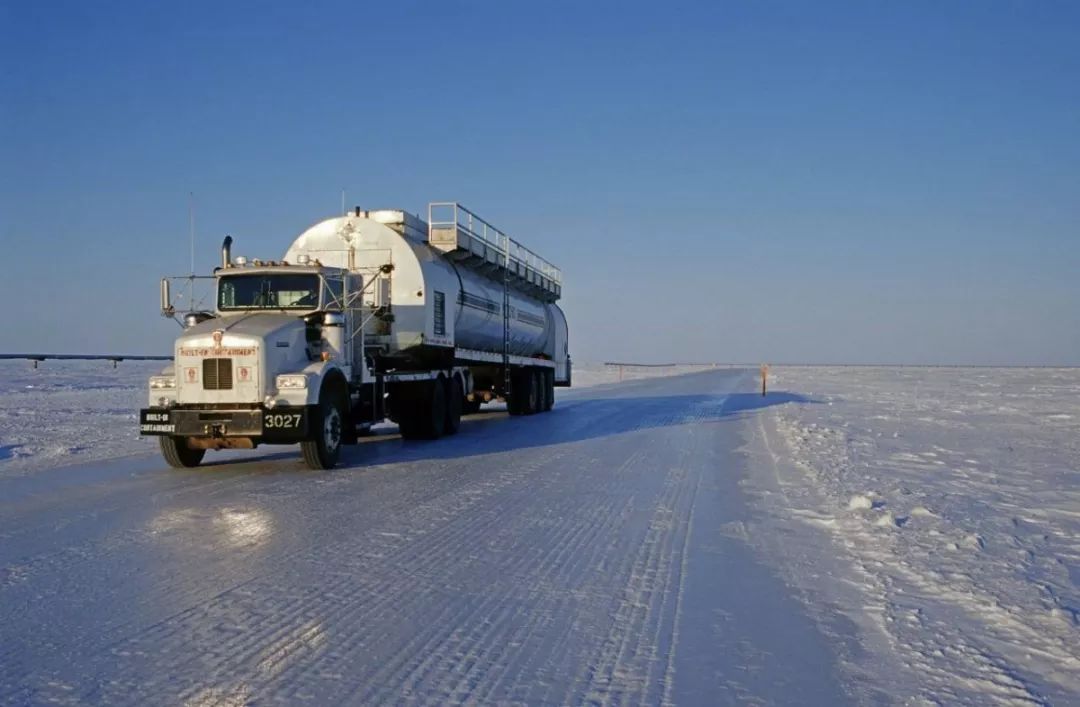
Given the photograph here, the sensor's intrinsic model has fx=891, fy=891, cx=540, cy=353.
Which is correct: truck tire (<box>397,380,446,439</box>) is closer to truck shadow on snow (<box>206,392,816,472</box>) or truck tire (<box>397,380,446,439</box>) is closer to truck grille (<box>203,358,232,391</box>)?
truck shadow on snow (<box>206,392,816,472</box>)

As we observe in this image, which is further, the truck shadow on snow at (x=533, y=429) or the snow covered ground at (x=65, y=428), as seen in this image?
the truck shadow on snow at (x=533, y=429)

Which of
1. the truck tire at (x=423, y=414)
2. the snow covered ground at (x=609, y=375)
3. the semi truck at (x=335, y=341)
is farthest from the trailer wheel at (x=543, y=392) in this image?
the snow covered ground at (x=609, y=375)

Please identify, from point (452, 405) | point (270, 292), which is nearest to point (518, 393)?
point (452, 405)

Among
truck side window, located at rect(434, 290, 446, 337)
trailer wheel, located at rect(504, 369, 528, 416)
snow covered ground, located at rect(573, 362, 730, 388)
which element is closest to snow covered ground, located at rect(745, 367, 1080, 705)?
truck side window, located at rect(434, 290, 446, 337)

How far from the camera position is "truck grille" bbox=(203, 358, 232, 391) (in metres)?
11.4

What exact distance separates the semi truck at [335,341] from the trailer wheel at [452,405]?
39 mm

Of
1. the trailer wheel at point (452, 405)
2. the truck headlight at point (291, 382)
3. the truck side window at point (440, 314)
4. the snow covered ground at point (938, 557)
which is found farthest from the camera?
the trailer wheel at point (452, 405)

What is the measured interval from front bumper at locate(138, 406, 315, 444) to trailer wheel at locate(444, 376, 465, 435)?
5.83 meters

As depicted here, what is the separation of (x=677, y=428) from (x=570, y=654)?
14262mm

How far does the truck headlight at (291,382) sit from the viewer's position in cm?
1135

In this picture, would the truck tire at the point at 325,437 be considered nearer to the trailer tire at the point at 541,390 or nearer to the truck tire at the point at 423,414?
the truck tire at the point at 423,414

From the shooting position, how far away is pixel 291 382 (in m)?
11.4

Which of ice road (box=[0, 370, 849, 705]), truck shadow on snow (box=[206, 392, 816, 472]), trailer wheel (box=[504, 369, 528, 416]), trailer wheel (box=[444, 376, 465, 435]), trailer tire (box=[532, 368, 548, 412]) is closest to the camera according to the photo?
ice road (box=[0, 370, 849, 705])

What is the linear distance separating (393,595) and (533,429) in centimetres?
1301
